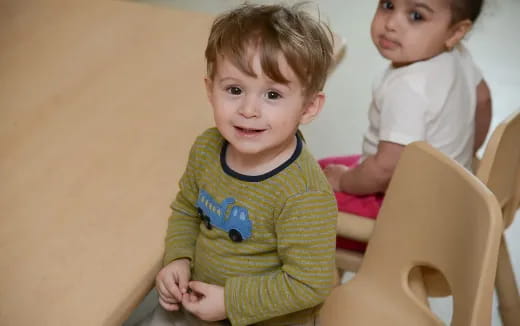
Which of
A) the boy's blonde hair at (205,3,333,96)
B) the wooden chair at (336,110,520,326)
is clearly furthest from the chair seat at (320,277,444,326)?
the boy's blonde hair at (205,3,333,96)

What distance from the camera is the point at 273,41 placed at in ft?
2.93

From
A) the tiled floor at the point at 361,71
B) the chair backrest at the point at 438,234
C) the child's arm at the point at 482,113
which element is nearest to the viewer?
the chair backrest at the point at 438,234

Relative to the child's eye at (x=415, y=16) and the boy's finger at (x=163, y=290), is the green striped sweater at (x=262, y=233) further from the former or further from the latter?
the child's eye at (x=415, y=16)

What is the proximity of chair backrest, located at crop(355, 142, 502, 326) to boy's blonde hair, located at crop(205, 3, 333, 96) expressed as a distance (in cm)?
30

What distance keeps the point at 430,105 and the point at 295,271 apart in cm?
61

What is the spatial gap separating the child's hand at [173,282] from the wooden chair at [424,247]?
0.30 m

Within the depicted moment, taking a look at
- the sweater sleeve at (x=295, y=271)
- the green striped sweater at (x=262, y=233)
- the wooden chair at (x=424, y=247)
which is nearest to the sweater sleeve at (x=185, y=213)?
the green striped sweater at (x=262, y=233)

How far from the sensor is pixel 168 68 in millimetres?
1447

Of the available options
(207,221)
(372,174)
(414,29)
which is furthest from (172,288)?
(414,29)

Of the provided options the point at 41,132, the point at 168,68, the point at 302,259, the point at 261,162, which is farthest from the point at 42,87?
the point at 302,259

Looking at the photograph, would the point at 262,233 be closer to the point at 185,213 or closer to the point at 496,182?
the point at 185,213

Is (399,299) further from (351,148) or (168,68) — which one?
(351,148)

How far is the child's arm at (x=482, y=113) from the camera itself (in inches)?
62.0

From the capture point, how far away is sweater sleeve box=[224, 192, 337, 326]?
3.07 feet
